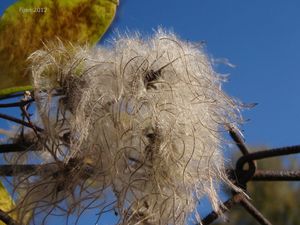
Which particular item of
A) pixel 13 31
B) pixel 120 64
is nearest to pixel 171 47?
pixel 120 64

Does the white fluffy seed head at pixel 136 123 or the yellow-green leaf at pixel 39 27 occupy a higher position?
the yellow-green leaf at pixel 39 27

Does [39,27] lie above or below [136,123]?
above

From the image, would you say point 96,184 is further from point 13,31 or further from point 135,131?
point 13,31

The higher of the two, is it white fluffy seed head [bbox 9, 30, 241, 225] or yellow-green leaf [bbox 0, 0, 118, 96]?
yellow-green leaf [bbox 0, 0, 118, 96]
